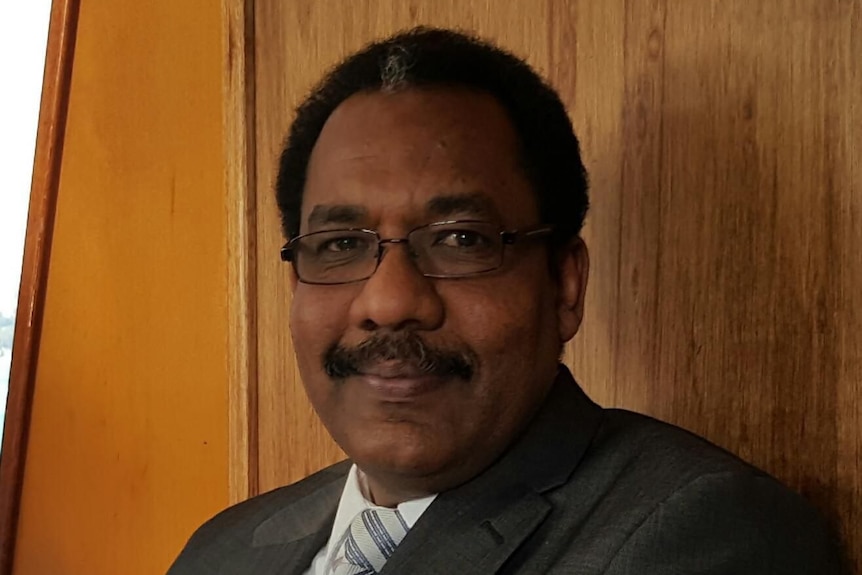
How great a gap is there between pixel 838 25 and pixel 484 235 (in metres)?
0.46

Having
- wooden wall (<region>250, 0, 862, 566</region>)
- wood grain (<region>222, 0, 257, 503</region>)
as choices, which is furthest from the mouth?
wood grain (<region>222, 0, 257, 503</region>)

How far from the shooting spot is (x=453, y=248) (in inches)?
36.3

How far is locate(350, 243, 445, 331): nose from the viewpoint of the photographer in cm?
89

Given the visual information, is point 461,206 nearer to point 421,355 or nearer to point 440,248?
point 440,248

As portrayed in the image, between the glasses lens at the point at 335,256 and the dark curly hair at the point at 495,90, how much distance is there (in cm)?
11

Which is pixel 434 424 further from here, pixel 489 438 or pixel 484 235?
pixel 484 235

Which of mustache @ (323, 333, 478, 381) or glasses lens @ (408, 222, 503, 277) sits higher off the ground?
glasses lens @ (408, 222, 503, 277)

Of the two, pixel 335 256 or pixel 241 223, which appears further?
pixel 241 223

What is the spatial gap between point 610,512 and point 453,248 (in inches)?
11.3

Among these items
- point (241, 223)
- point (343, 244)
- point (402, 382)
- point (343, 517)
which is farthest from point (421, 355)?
point (241, 223)

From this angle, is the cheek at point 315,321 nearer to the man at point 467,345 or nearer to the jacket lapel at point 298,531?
the man at point 467,345

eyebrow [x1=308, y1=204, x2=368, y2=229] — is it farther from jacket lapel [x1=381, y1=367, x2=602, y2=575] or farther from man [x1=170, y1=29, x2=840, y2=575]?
jacket lapel [x1=381, y1=367, x2=602, y2=575]

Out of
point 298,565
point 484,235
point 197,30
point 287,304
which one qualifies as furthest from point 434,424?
point 197,30

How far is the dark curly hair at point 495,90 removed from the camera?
0.98 metres
